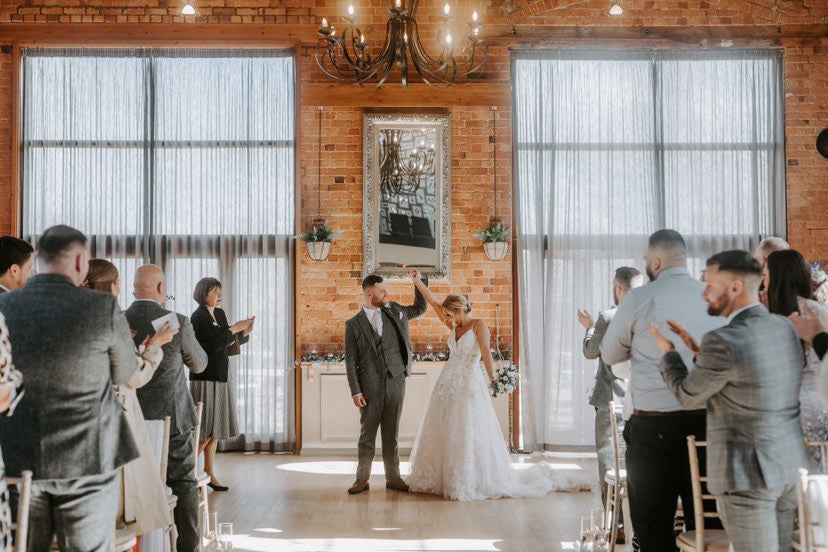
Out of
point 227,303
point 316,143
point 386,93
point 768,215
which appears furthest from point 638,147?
point 227,303

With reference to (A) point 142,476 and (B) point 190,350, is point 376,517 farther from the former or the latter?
(A) point 142,476

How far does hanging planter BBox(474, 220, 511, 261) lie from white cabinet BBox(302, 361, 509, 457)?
1.23 metres

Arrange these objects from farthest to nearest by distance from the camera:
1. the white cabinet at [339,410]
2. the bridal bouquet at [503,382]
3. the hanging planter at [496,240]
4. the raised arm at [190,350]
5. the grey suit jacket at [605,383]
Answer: the hanging planter at [496,240]
the white cabinet at [339,410]
the bridal bouquet at [503,382]
the grey suit jacket at [605,383]
the raised arm at [190,350]

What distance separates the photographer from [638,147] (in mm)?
8281

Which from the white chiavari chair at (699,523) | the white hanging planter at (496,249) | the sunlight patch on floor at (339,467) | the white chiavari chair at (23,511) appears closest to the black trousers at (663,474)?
the white chiavari chair at (699,523)

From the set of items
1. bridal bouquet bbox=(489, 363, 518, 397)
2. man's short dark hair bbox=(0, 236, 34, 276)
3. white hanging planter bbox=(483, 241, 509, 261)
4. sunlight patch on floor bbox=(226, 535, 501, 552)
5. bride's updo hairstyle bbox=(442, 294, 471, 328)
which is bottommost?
sunlight patch on floor bbox=(226, 535, 501, 552)

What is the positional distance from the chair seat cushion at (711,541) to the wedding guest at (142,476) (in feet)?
6.83

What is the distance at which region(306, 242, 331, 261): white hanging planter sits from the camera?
7.98 meters

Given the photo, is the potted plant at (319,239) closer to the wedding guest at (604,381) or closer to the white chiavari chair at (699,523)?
the wedding guest at (604,381)

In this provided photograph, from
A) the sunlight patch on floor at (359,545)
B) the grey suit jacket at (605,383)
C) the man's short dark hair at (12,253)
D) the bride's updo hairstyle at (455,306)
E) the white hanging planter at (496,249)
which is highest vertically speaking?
the white hanging planter at (496,249)

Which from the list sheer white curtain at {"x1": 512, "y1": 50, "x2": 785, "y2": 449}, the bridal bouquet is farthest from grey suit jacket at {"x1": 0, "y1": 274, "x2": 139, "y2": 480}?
sheer white curtain at {"x1": 512, "y1": 50, "x2": 785, "y2": 449}

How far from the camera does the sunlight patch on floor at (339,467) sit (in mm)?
7086

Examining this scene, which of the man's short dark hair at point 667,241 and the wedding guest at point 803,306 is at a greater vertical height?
the man's short dark hair at point 667,241

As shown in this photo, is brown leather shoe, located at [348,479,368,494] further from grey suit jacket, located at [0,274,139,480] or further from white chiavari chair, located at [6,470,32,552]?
white chiavari chair, located at [6,470,32,552]
